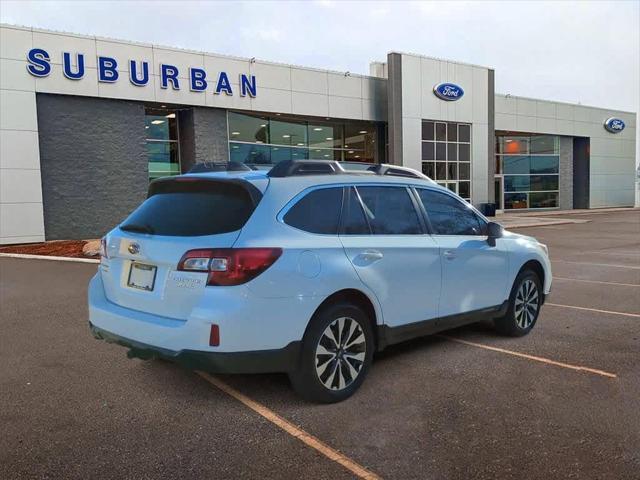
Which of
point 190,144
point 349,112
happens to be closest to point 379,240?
point 190,144

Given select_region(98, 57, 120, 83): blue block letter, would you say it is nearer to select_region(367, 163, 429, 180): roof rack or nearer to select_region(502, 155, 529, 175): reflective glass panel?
select_region(367, 163, 429, 180): roof rack

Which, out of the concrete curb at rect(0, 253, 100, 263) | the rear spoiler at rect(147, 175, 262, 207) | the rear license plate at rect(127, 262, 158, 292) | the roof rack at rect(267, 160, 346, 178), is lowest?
the concrete curb at rect(0, 253, 100, 263)

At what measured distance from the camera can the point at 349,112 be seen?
90.9ft

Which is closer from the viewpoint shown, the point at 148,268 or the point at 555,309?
the point at 148,268

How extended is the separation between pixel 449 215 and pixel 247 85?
66.9 ft

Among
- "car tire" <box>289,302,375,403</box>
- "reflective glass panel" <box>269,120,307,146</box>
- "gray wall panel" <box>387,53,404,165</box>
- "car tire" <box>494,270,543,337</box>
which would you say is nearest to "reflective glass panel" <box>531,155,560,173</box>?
"gray wall panel" <box>387,53,404,165</box>

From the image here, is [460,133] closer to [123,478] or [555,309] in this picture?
[555,309]

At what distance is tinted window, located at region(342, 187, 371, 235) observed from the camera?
13.9ft

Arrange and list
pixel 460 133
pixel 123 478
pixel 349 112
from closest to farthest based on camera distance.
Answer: pixel 123 478 → pixel 349 112 → pixel 460 133

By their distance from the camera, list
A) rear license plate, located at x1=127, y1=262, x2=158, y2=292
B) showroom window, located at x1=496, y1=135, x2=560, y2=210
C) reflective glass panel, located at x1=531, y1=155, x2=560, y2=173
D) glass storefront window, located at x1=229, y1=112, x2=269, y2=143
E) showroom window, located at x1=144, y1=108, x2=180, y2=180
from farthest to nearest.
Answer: reflective glass panel, located at x1=531, y1=155, x2=560, y2=173, showroom window, located at x1=496, y1=135, x2=560, y2=210, glass storefront window, located at x1=229, y1=112, x2=269, y2=143, showroom window, located at x1=144, y1=108, x2=180, y2=180, rear license plate, located at x1=127, y1=262, x2=158, y2=292

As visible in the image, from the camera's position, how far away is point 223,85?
76.5 ft

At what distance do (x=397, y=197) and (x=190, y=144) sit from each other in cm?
1988

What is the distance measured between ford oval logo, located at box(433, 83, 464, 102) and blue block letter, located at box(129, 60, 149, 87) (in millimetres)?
15186

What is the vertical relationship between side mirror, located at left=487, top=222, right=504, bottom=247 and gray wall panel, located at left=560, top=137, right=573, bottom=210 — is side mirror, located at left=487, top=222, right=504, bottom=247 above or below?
below
